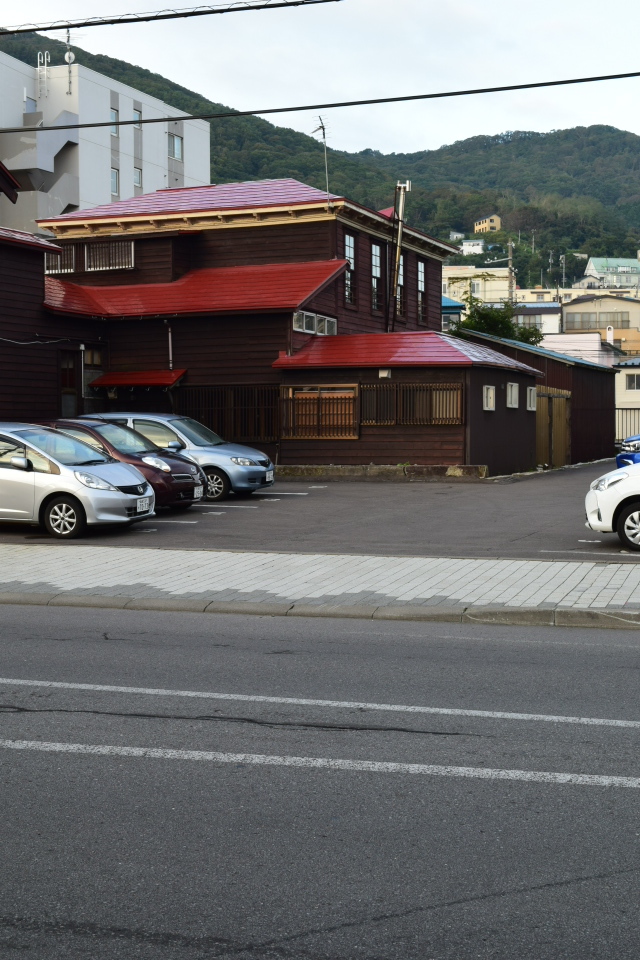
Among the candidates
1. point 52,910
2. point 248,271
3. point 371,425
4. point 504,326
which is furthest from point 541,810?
point 504,326

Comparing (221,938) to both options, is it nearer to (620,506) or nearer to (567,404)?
(620,506)

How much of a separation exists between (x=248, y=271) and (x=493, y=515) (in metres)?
15.6

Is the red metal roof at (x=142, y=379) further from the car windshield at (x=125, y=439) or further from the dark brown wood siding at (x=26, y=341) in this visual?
the car windshield at (x=125, y=439)

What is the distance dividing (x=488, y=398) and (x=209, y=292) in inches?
334

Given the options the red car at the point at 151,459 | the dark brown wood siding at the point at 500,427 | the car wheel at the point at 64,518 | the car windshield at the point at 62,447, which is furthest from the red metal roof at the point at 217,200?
the car wheel at the point at 64,518

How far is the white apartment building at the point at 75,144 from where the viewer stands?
2685 inches

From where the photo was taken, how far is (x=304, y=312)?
3048 centimetres

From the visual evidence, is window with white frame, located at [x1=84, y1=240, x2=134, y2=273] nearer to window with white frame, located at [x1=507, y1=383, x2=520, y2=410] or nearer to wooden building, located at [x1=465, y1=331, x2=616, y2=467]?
window with white frame, located at [x1=507, y1=383, x2=520, y2=410]

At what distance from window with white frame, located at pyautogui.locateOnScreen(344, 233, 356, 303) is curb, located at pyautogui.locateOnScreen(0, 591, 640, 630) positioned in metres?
24.2

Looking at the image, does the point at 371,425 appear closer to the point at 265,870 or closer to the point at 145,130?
the point at 265,870

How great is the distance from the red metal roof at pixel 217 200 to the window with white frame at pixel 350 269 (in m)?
1.70

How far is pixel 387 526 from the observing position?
57.4 feet

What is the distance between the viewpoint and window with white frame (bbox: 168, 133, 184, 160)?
82.6 metres

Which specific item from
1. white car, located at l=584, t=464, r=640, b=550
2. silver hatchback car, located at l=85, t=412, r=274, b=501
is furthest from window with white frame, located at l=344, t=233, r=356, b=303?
white car, located at l=584, t=464, r=640, b=550
